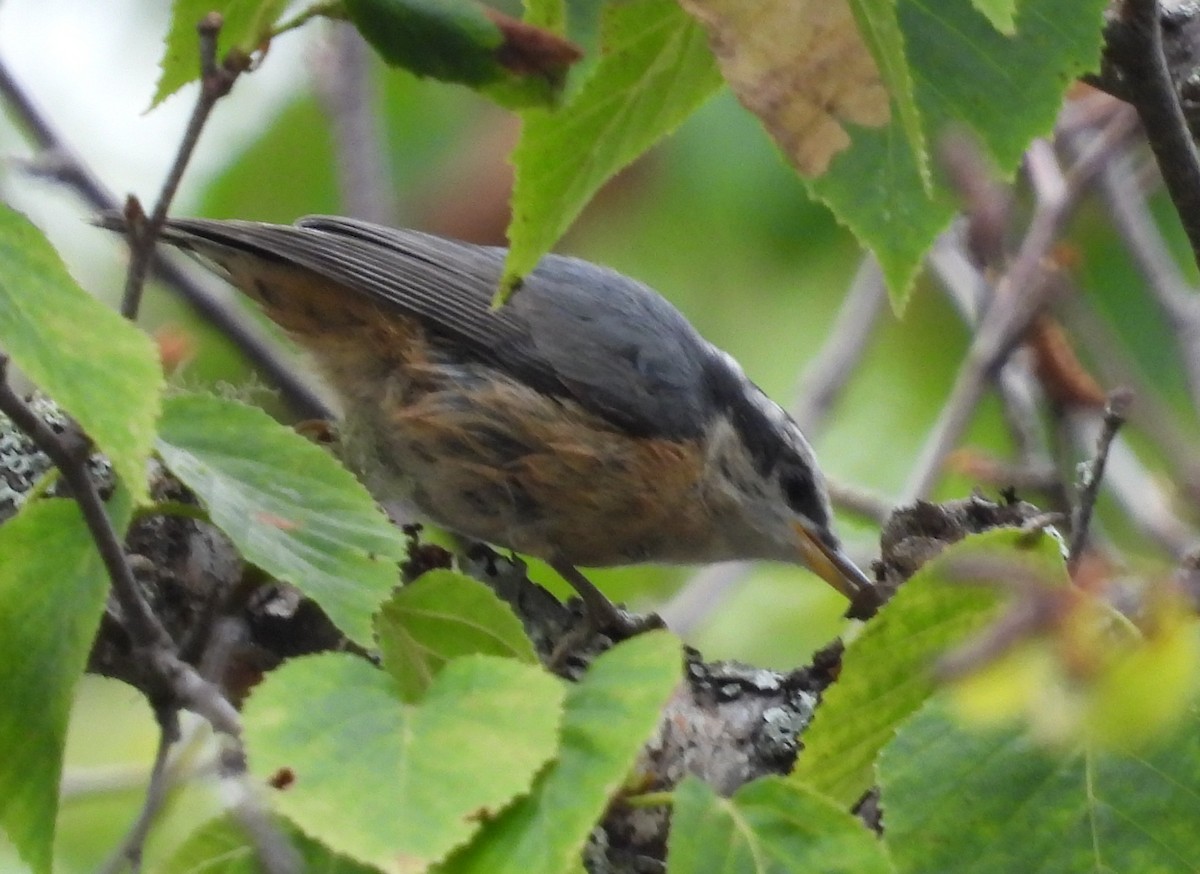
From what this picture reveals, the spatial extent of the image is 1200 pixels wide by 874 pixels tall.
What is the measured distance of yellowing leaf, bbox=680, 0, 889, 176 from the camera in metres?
1.52

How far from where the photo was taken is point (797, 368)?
17.6 ft

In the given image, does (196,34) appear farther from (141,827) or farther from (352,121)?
(352,121)

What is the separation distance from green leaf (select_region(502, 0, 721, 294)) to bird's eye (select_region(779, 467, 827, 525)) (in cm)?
202

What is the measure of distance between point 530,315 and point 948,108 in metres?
1.86

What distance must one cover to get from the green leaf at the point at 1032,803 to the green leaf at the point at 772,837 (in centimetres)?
8

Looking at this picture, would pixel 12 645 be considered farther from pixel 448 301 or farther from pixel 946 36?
pixel 448 301

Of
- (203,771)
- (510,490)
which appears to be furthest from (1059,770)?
(510,490)

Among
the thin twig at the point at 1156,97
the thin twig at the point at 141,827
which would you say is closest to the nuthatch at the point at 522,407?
the thin twig at the point at 1156,97

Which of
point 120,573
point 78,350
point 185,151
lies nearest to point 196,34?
point 185,151

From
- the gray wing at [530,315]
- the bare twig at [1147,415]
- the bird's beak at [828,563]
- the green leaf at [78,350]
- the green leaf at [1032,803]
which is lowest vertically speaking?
the green leaf at [78,350]

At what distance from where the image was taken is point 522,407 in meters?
3.35

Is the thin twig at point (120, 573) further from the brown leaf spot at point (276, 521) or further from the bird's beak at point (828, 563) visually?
the bird's beak at point (828, 563)

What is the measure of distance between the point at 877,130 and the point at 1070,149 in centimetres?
289

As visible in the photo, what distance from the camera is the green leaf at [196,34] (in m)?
1.57
